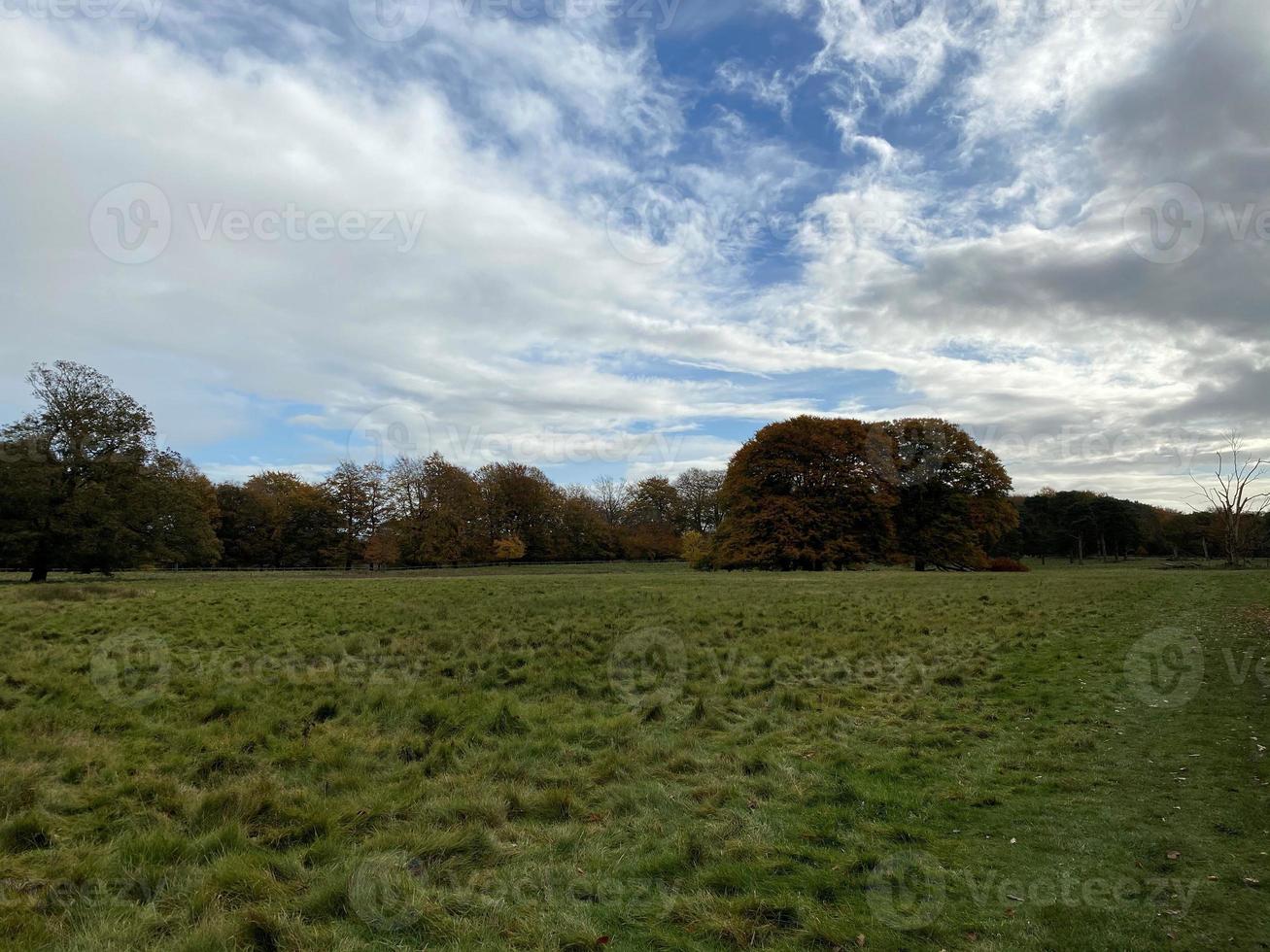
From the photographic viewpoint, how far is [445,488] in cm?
7006

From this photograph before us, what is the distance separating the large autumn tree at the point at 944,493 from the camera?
2119 inches

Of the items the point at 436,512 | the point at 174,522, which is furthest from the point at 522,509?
the point at 174,522

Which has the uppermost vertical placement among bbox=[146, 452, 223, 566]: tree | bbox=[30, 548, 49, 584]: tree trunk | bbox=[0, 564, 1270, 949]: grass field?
bbox=[146, 452, 223, 566]: tree

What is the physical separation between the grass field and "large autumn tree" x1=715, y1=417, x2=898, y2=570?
1400 inches

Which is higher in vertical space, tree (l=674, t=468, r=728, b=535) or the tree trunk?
tree (l=674, t=468, r=728, b=535)

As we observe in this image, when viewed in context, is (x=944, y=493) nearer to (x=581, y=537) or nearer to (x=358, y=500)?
(x=581, y=537)

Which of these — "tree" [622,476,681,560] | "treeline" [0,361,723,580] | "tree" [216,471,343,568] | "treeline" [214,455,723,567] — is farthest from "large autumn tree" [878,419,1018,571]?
"tree" [216,471,343,568]

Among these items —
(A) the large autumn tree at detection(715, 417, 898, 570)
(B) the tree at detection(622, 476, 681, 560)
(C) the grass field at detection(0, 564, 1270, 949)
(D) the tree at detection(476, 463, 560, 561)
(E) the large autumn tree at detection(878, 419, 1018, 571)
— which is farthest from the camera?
(B) the tree at detection(622, 476, 681, 560)

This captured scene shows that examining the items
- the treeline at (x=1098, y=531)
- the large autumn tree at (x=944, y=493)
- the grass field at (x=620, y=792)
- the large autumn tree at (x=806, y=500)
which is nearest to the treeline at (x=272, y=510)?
the large autumn tree at (x=806, y=500)

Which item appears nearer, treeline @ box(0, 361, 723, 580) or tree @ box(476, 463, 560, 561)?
treeline @ box(0, 361, 723, 580)

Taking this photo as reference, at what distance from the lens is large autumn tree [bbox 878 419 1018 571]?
177 feet

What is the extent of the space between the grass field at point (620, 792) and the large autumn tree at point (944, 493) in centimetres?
4219

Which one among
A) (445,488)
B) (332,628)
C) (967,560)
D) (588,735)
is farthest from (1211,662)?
(445,488)

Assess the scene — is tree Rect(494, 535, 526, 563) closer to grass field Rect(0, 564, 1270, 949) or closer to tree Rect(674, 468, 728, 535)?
tree Rect(674, 468, 728, 535)
